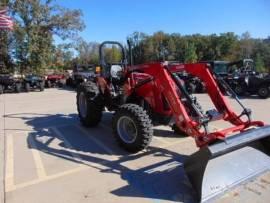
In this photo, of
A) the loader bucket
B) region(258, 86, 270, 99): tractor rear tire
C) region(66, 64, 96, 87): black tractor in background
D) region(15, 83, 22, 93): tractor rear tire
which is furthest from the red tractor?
region(15, 83, 22, 93): tractor rear tire

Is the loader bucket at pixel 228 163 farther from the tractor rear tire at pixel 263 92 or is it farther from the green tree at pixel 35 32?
the green tree at pixel 35 32

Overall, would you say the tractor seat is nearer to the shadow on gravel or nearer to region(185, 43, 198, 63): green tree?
the shadow on gravel

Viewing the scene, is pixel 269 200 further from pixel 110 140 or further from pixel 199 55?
pixel 199 55

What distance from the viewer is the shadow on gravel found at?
3848 millimetres

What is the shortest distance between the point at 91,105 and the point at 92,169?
2603mm

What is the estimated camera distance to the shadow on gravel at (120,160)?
3.85 metres

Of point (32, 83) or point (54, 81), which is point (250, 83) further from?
point (54, 81)

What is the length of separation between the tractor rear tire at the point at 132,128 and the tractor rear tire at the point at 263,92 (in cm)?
977

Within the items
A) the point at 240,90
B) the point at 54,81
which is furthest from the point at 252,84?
the point at 54,81

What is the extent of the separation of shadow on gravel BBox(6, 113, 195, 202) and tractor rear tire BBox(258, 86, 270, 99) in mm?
8373

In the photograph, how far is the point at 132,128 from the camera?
5320mm

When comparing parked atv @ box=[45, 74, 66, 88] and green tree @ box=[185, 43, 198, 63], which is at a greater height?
green tree @ box=[185, 43, 198, 63]

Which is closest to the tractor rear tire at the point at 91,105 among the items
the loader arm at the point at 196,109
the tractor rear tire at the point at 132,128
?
the tractor rear tire at the point at 132,128

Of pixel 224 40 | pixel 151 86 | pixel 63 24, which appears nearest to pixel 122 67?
pixel 151 86
